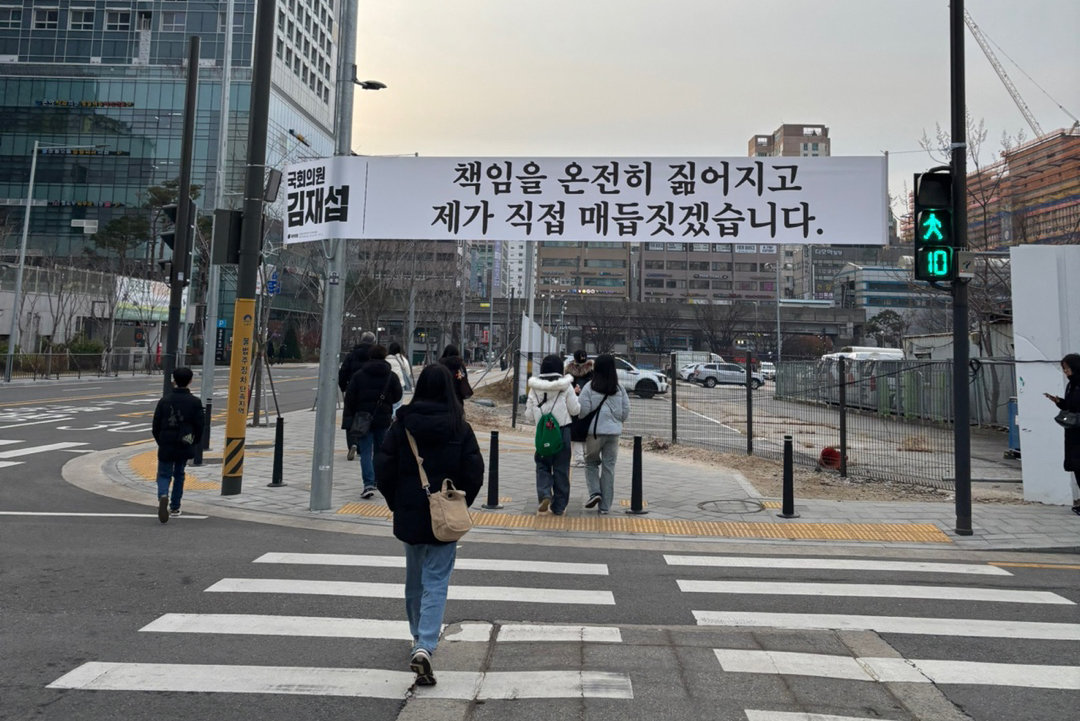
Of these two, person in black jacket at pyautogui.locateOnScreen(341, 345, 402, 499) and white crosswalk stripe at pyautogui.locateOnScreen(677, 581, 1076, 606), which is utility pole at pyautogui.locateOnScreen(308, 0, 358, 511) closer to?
person in black jacket at pyautogui.locateOnScreen(341, 345, 402, 499)

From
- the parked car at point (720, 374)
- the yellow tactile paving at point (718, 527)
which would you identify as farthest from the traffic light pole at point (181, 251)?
the parked car at point (720, 374)

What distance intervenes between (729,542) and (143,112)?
76086 millimetres

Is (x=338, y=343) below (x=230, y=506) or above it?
above

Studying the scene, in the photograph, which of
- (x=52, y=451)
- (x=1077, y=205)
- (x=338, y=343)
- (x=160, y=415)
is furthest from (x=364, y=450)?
(x=1077, y=205)

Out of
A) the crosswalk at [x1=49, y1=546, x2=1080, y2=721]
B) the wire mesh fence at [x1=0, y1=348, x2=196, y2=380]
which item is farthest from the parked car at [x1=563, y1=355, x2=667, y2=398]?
the crosswalk at [x1=49, y1=546, x2=1080, y2=721]

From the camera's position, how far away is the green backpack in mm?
8703

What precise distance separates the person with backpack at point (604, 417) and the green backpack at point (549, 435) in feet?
1.71

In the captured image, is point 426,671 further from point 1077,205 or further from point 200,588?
point 1077,205

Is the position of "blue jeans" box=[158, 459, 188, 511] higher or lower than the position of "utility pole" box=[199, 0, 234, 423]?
lower

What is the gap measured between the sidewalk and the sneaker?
4188 mm

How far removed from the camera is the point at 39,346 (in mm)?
40250

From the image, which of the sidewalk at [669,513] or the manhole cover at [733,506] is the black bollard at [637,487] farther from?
the manhole cover at [733,506]

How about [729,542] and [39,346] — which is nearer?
[729,542]

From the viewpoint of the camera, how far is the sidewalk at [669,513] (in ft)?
27.7
